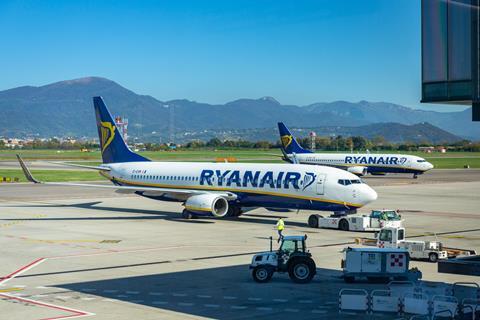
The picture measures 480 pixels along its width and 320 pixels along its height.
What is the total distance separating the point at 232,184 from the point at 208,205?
9.77ft

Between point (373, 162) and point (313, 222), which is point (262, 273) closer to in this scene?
point (313, 222)

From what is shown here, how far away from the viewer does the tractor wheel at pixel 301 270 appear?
3180 cm

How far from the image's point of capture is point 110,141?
6600 centimetres

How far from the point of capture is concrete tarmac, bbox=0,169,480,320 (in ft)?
90.1

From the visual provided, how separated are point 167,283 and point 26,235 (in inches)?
739

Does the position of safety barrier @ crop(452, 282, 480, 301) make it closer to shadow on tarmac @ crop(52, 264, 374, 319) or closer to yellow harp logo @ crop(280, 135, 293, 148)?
shadow on tarmac @ crop(52, 264, 374, 319)

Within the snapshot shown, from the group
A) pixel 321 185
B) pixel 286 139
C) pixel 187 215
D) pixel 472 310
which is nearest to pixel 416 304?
pixel 472 310

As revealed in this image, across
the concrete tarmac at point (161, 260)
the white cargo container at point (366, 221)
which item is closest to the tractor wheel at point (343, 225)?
the white cargo container at point (366, 221)

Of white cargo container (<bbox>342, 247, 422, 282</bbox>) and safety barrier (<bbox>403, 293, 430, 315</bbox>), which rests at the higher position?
white cargo container (<bbox>342, 247, 422, 282</bbox>)

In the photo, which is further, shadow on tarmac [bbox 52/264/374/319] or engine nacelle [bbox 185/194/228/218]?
engine nacelle [bbox 185/194/228/218]

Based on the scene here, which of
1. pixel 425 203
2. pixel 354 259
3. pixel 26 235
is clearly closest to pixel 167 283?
pixel 354 259

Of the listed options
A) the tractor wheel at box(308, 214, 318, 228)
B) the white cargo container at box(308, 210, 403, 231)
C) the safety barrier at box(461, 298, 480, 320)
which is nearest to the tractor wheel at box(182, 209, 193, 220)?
the tractor wheel at box(308, 214, 318, 228)

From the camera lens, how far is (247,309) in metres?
27.1

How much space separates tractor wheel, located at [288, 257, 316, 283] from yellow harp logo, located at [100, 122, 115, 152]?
3684 centimetres
